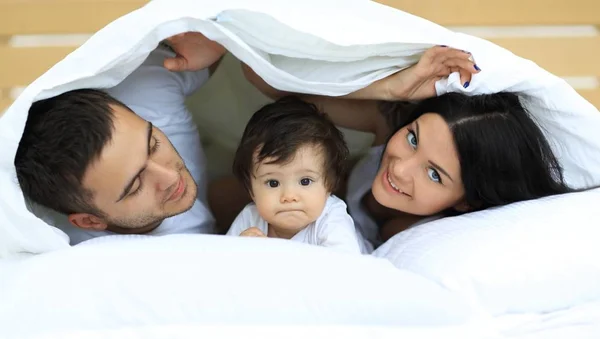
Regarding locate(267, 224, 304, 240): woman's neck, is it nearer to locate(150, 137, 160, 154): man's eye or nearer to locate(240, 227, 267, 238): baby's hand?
locate(240, 227, 267, 238): baby's hand

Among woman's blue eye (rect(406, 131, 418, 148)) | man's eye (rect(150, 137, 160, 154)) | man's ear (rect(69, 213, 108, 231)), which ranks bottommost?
man's ear (rect(69, 213, 108, 231))

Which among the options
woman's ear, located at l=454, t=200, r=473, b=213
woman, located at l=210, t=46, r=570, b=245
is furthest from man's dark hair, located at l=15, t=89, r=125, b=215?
woman's ear, located at l=454, t=200, r=473, b=213

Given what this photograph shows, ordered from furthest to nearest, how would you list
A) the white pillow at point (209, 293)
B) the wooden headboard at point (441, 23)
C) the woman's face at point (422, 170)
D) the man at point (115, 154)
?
1. the wooden headboard at point (441, 23)
2. the woman's face at point (422, 170)
3. the man at point (115, 154)
4. the white pillow at point (209, 293)

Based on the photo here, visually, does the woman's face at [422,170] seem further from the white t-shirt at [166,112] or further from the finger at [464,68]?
the white t-shirt at [166,112]

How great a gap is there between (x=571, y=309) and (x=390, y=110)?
426 millimetres

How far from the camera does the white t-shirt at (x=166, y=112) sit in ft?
2.98

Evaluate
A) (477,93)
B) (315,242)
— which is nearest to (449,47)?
(477,93)

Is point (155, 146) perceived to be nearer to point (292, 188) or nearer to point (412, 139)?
point (292, 188)

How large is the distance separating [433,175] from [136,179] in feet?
1.35

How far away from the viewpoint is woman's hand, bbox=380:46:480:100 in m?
0.81

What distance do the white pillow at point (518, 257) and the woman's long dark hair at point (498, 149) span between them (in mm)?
67

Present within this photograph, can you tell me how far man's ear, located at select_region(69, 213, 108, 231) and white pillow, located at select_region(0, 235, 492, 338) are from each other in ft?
0.40

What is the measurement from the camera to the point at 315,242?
0.91 metres

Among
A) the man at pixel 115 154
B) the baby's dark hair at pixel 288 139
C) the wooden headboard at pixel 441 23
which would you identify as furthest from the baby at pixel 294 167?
the wooden headboard at pixel 441 23
